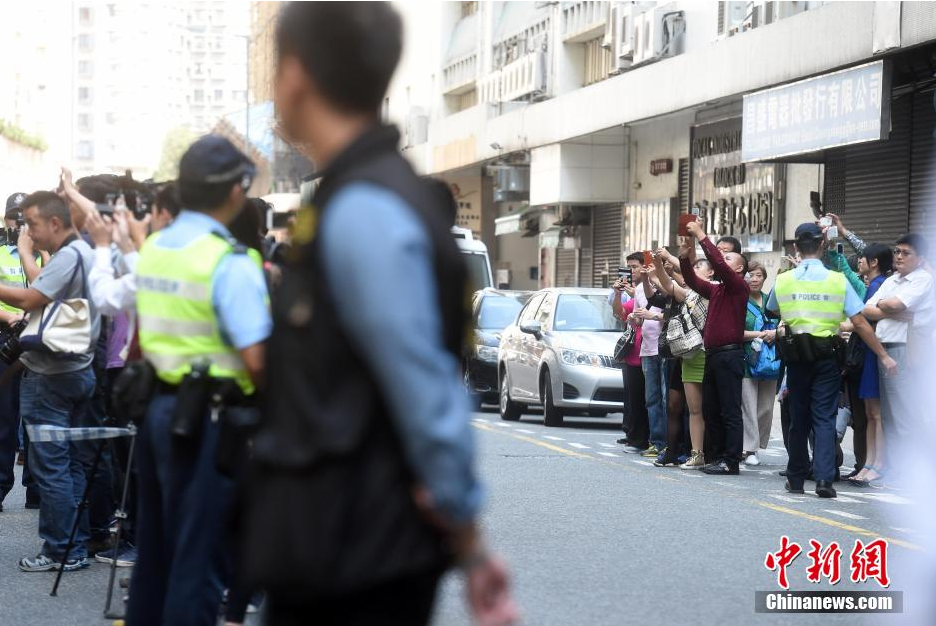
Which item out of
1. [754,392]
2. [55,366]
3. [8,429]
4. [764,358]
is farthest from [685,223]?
[55,366]

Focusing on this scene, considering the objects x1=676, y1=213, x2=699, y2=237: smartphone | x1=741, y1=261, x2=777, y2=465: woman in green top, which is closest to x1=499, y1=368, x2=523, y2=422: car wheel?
x1=741, y1=261, x2=777, y2=465: woman in green top

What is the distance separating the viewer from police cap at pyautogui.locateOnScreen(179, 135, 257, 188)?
524 centimetres

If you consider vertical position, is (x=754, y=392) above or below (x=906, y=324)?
below

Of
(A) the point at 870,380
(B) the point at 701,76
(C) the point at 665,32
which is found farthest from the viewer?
(C) the point at 665,32

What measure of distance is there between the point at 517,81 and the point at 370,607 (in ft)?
122

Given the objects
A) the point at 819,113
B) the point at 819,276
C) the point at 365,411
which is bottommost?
the point at 365,411

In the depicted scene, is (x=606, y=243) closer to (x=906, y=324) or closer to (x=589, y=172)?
(x=589, y=172)

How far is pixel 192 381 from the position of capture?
4.98m

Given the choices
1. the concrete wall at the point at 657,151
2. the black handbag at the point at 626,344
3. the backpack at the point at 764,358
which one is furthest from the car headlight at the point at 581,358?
the concrete wall at the point at 657,151

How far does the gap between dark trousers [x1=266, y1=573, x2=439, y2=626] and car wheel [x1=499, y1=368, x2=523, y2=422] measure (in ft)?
60.8

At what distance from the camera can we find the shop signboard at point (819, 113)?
20328 mm

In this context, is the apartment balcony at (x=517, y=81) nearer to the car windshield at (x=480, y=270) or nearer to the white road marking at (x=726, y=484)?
the car windshield at (x=480, y=270)

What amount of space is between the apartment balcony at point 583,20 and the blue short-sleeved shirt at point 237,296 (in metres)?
29.0

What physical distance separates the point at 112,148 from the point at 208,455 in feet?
581
